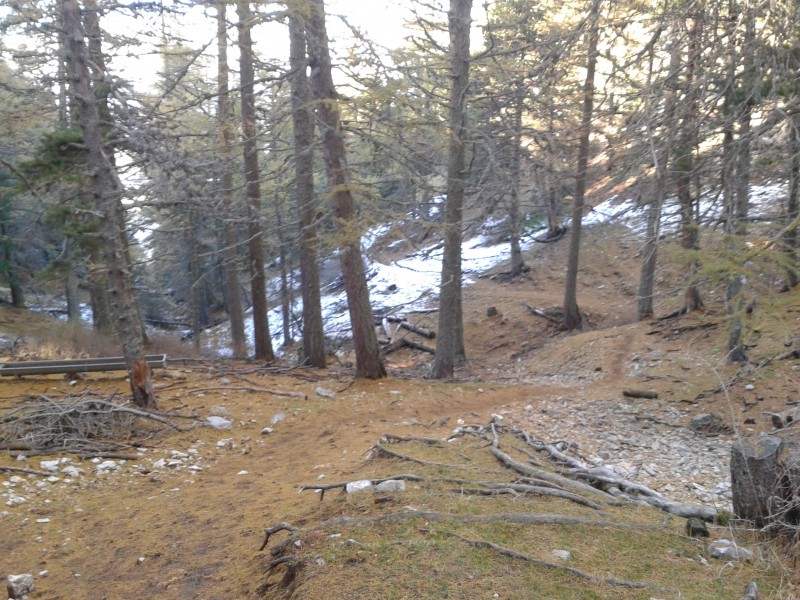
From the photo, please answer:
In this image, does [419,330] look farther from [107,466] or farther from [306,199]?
[107,466]

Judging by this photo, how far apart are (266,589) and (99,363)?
802cm

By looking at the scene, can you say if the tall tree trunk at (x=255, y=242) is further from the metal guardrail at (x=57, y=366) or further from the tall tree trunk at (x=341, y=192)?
the metal guardrail at (x=57, y=366)

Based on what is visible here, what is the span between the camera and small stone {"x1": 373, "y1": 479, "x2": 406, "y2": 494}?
5285 mm

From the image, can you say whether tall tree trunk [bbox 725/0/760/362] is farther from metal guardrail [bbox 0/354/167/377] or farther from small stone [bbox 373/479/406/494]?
metal guardrail [bbox 0/354/167/377]

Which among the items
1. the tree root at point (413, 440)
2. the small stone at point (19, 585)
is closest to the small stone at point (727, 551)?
the tree root at point (413, 440)

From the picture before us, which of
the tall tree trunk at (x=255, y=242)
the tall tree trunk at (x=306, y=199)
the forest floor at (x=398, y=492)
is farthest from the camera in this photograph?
the tall tree trunk at (x=255, y=242)

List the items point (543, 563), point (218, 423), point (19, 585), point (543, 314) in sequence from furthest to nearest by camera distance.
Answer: point (543, 314) → point (218, 423) → point (19, 585) → point (543, 563)

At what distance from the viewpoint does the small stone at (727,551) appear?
3838 millimetres

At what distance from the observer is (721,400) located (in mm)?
10680

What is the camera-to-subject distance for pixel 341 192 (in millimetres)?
11258

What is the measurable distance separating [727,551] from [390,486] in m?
2.60

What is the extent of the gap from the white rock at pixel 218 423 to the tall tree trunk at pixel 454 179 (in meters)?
5.12

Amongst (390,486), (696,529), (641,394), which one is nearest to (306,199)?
(641,394)

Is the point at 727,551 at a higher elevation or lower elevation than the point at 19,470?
lower
